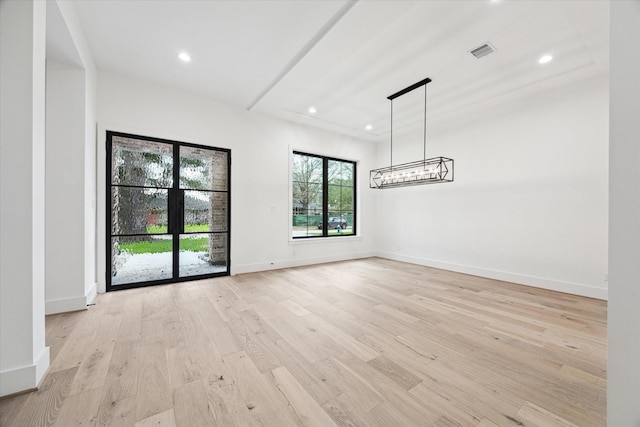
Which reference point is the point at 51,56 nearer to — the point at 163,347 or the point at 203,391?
the point at 163,347

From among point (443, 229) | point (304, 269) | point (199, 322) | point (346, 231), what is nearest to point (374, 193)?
point (346, 231)

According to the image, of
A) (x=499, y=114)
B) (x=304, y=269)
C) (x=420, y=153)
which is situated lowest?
(x=304, y=269)

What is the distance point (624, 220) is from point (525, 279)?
12.6 ft

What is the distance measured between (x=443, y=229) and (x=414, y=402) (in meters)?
Result: 4.16

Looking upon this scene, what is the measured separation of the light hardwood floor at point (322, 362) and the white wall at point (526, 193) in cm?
79

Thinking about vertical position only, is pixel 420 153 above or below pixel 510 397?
above

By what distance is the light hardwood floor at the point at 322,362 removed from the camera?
134 cm

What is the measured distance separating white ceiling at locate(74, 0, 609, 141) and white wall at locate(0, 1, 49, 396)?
1202mm

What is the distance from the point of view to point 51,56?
2574 millimetres

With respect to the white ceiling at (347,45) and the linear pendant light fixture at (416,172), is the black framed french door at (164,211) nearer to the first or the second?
the white ceiling at (347,45)

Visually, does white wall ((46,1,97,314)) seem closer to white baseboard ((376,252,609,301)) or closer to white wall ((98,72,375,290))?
white wall ((98,72,375,290))

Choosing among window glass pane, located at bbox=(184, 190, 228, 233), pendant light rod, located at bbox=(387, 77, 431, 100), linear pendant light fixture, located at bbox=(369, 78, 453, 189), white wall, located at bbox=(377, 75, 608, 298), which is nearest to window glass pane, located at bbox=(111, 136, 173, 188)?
window glass pane, located at bbox=(184, 190, 228, 233)

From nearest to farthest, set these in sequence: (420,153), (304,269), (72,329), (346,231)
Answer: (72,329), (304,269), (420,153), (346,231)

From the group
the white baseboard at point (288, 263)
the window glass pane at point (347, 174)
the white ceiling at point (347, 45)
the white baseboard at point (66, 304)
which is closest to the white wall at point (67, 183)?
the white baseboard at point (66, 304)
